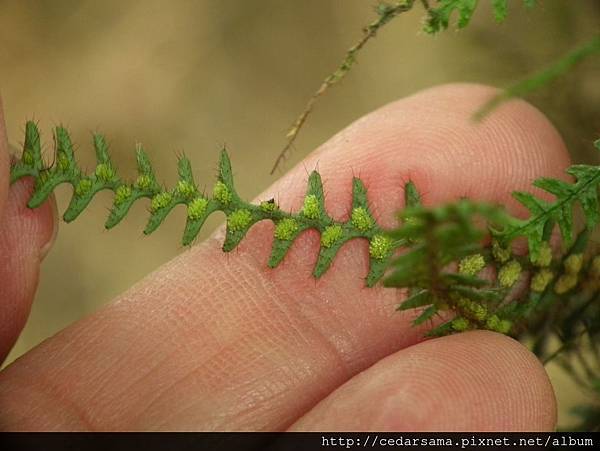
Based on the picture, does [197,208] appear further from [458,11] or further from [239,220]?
[458,11]

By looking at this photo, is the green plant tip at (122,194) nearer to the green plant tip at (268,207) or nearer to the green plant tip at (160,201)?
the green plant tip at (160,201)

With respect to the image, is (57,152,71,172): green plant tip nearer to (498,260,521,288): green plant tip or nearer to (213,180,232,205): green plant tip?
(213,180,232,205): green plant tip

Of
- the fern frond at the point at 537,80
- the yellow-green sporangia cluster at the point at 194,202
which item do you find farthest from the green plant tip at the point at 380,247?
the fern frond at the point at 537,80

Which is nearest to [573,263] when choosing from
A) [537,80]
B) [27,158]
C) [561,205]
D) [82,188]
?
[561,205]

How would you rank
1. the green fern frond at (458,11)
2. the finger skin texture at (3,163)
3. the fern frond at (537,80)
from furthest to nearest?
the finger skin texture at (3,163) < the green fern frond at (458,11) < the fern frond at (537,80)

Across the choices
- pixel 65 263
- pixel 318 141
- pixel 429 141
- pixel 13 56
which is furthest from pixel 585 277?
pixel 13 56

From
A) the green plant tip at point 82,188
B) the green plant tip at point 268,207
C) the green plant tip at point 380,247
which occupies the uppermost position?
the green plant tip at point 82,188
